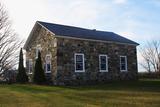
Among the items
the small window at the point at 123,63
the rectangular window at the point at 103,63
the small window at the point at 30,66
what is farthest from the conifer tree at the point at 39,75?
the small window at the point at 123,63

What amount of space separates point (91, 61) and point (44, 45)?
447 centimetres

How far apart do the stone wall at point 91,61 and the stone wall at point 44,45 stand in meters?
A: 0.65

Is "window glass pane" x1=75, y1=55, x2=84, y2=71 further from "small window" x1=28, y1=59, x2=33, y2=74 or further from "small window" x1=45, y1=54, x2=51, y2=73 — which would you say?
"small window" x1=28, y1=59, x2=33, y2=74

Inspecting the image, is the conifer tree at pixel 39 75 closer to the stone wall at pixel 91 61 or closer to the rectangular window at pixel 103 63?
the stone wall at pixel 91 61

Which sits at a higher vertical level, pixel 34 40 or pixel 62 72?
pixel 34 40

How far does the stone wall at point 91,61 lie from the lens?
26984 mm

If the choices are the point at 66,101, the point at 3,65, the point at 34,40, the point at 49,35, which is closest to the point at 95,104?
the point at 66,101

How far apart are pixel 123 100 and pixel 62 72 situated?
35.4 ft

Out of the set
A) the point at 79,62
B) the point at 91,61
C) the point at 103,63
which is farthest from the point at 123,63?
the point at 79,62

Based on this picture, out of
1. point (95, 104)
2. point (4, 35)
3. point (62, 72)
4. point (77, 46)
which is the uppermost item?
point (4, 35)

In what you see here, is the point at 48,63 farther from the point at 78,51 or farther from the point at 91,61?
the point at 91,61

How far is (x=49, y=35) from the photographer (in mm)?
28203

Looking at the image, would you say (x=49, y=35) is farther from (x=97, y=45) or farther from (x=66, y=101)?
(x=66, y=101)

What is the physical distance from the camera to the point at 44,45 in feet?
95.1
